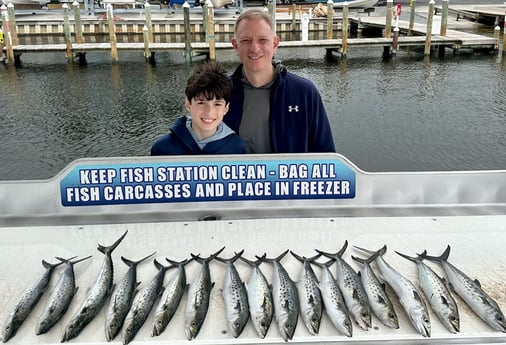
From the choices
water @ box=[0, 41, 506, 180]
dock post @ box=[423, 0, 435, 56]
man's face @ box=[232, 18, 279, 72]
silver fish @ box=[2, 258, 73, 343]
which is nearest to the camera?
silver fish @ box=[2, 258, 73, 343]

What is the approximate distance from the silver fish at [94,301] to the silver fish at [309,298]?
37.7 inches

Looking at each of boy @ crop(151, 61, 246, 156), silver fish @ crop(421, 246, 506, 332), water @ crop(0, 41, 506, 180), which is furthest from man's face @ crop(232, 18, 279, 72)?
water @ crop(0, 41, 506, 180)

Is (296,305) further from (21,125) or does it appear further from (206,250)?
(21,125)

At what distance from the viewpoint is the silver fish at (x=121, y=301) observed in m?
2.04

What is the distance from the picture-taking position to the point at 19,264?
2.53 m

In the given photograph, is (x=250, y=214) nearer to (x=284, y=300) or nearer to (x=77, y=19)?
(x=284, y=300)

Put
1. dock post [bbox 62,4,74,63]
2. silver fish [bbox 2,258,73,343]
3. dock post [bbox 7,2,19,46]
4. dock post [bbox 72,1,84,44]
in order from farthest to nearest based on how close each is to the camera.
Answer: dock post [bbox 72,1,84,44] → dock post [bbox 7,2,19,46] → dock post [bbox 62,4,74,63] → silver fish [bbox 2,258,73,343]

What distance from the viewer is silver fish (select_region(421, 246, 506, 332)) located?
2061 millimetres

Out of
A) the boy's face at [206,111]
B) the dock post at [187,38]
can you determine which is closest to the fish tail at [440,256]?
the boy's face at [206,111]

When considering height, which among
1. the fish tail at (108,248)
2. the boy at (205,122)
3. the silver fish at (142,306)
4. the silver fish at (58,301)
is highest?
the boy at (205,122)

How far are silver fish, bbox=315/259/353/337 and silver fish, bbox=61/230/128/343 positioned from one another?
107 centimetres

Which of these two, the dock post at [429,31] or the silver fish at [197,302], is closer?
the silver fish at [197,302]

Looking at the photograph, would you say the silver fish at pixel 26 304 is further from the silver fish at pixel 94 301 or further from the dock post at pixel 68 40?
the dock post at pixel 68 40

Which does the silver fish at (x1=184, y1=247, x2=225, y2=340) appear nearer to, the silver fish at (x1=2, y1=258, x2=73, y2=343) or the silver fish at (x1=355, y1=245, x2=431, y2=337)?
the silver fish at (x1=2, y1=258, x2=73, y2=343)
